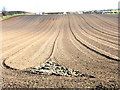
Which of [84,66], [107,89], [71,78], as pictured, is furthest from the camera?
[84,66]

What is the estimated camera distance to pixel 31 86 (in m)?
4.45

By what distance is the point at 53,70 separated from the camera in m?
5.79

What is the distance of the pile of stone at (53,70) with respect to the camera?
5.35 meters

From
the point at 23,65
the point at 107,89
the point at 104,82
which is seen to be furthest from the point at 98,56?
the point at 23,65

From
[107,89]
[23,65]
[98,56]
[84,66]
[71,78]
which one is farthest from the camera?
[98,56]

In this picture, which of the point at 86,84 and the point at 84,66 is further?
the point at 84,66

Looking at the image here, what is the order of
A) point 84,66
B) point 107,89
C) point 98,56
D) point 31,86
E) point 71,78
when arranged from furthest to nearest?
point 98,56 → point 84,66 → point 71,78 → point 31,86 → point 107,89

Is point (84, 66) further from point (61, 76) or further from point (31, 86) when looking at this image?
point (31, 86)

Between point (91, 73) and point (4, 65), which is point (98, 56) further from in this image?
point (4, 65)

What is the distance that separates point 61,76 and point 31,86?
1212 millimetres

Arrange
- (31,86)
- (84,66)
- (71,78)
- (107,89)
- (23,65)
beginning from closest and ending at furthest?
(107,89)
(31,86)
(71,78)
(84,66)
(23,65)

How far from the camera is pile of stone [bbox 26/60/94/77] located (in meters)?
5.35

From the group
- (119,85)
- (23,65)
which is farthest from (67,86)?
(23,65)

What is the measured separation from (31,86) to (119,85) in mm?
2781
